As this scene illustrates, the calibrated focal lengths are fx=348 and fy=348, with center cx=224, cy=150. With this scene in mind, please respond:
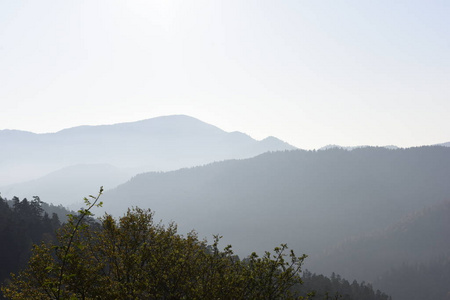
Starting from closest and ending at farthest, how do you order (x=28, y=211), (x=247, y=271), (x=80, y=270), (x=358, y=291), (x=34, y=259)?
(x=80, y=270) → (x=34, y=259) → (x=247, y=271) → (x=28, y=211) → (x=358, y=291)

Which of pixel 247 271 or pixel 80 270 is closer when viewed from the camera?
pixel 80 270

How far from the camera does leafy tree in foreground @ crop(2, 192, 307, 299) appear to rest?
15130 millimetres

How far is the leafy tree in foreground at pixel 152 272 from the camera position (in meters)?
15.1

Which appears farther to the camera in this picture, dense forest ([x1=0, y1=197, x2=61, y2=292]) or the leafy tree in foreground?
dense forest ([x1=0, y1=197, x2=61, y2=292])

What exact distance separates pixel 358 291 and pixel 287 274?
164m

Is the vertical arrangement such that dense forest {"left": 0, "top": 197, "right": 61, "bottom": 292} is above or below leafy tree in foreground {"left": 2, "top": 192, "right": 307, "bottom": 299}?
below

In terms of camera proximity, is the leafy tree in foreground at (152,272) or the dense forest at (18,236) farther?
the dense forest at (18,236)

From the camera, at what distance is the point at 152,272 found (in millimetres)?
17406

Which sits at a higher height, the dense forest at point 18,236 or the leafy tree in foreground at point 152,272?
the leafy tree in foreground at point 152,272

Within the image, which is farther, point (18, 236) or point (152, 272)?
point (18, 236)

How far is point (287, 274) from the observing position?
16234mm

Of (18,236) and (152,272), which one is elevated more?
(152,272)

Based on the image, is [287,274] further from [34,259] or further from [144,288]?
[34,259]

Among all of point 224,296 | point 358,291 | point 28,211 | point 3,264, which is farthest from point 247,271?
point 358,291
